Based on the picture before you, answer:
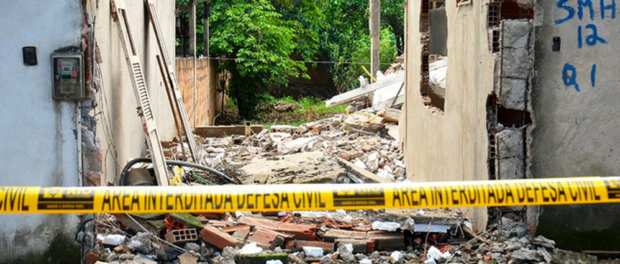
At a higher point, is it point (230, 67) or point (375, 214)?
point (230, 67)

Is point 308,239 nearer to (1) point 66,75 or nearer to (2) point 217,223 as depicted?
(2) point 217,223

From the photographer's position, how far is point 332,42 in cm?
3216

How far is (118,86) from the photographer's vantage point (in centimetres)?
862

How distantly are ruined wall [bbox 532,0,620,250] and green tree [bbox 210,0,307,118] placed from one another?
16.2 meters

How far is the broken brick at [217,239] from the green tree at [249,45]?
618 inches

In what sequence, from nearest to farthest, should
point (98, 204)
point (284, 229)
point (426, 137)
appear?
1. point (98, 204)
2. point (284, 229)
3. point (426, 137)

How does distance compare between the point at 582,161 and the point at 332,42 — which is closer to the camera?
the point at 582,161

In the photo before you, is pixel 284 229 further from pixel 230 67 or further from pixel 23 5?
pixel 230 67

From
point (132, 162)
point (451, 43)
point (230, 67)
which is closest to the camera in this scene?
point (132, 162)

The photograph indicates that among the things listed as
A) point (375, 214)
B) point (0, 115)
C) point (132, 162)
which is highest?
point (0, 115)

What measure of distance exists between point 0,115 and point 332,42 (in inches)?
1045

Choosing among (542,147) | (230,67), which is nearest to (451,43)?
(542,147)

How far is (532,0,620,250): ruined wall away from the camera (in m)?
6.59

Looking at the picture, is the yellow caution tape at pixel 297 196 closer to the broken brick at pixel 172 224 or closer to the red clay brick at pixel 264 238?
the red clay brick at pixel 264 238
